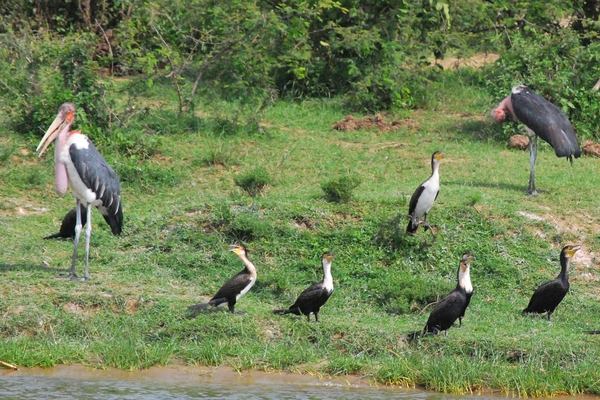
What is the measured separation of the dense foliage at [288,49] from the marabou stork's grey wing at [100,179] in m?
3.19

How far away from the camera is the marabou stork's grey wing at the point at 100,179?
8281 millimetres

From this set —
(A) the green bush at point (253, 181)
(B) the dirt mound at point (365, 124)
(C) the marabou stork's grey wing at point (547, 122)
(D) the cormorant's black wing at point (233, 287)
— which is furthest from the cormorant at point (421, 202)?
(B) the dirt mound at point (365, 124)

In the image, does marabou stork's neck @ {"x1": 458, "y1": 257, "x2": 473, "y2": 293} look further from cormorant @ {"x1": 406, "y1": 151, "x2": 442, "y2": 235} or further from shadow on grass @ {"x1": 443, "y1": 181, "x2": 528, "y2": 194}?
shadow on grass @ {"x1": 443, "y1": 181, "x2": 528, "y2": 194}

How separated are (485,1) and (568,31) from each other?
181 centimetres

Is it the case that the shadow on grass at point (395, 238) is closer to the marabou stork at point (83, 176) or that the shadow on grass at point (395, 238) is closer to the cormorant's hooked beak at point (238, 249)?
the cormorant's hooked beak at point (238, 249)

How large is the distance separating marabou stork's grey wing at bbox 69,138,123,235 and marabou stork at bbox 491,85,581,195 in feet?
14.4

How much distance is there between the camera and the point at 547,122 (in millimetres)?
10953

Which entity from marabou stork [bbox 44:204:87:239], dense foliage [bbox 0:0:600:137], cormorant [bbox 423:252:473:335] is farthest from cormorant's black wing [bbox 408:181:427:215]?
dense foliage [bbox 0:0:600:137]

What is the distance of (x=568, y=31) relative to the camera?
534 inches

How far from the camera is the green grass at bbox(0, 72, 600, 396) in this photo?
7125mm

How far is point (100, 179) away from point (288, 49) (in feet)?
18.4

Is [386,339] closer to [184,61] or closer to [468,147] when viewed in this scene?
[468,147]

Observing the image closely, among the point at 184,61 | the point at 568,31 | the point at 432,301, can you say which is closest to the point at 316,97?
the point at 184,61

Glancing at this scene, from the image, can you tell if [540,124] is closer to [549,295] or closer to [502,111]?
[502,111]
